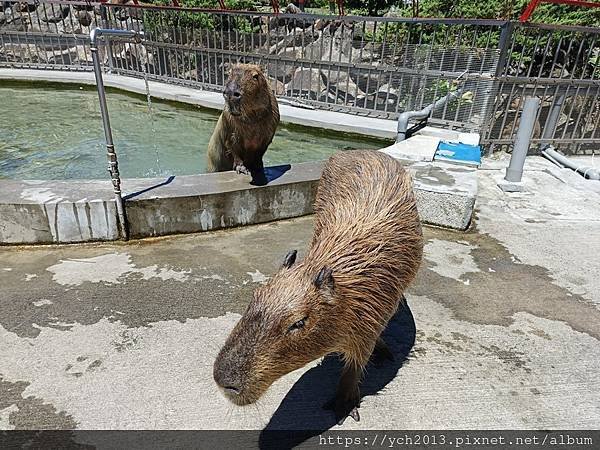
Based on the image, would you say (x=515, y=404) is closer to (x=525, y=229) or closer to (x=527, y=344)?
(x=527, y=344)

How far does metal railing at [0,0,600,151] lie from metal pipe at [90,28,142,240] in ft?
18.1

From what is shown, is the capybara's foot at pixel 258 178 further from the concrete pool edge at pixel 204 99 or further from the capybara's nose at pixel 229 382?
the concrete pool edge at pixel 204 99

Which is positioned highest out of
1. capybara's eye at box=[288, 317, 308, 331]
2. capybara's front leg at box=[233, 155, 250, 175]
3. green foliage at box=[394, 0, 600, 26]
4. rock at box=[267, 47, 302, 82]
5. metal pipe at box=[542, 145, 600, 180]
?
green foliage at box=[394, 0, 600, 26]

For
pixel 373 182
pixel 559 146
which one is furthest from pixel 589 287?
pixel 559 146

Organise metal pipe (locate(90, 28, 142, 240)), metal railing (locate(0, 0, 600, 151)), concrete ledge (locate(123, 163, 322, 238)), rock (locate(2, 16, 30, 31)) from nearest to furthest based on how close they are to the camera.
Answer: metal pipe (locate(90, 28, 142, 240)) → concrete ledge (locate(123, 163, 322, 238)) → metal railing (locate(0, 0, 600, 151)) → rock (locate(2, 16, 30, 31))

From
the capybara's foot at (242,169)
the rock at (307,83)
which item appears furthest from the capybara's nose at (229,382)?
the rock at (307,83)

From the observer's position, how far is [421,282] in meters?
3.65

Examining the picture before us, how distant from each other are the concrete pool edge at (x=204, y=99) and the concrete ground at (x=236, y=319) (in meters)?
4.05

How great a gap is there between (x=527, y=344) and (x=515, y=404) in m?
0.63

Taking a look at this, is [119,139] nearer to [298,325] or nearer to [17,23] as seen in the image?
[298,325]

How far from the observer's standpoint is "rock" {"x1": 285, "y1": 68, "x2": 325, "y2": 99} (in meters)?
9.31

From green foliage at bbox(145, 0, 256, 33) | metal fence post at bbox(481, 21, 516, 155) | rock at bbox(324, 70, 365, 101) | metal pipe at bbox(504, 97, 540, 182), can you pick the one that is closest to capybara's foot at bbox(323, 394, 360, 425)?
metal pipe at bbox(504, 97, 540, 182)

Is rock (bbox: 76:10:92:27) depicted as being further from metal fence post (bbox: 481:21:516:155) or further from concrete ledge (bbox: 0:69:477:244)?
metal fence post (bbox: 481:21:516:155)

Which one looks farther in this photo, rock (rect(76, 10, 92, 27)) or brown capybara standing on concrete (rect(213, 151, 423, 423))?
rock (rect(76, 10, 92, 27))
